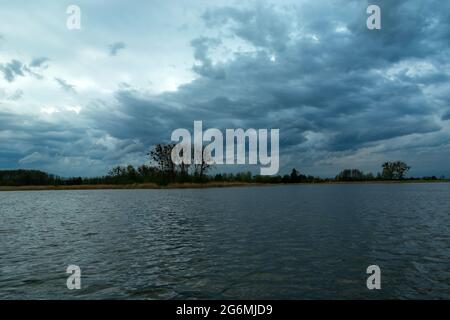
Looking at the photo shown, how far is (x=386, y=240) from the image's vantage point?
91.4 ft

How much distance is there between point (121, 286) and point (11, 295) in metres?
5.09

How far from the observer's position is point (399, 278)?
17.4m

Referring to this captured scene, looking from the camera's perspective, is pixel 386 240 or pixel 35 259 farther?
pixel 386 240

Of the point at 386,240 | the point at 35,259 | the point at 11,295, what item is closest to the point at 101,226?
the point at 35,259

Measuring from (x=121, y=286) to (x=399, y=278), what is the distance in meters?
15.0

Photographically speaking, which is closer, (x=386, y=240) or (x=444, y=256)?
(x=444, y=256)
